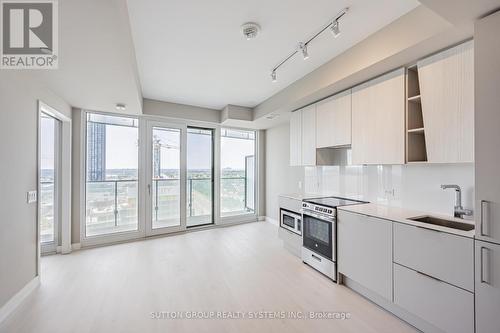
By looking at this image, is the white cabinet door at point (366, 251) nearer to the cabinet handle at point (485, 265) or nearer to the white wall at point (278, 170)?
the cabinet handle at point (485, 265)

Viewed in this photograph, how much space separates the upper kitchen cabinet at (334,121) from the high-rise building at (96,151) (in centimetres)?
396

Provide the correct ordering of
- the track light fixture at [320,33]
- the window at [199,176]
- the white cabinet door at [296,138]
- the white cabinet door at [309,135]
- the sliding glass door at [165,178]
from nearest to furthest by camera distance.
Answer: the track light fixture at [320,33] < the white cabinet door at [309,135] < the white cabinet door at [296,138] < the sliding glass door at [165,178] < the window at [199,176]

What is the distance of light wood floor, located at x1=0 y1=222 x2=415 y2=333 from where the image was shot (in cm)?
197

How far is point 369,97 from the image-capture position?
8.46 ft

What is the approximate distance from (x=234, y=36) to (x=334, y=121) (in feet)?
5.89

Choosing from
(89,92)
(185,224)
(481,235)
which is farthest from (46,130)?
(481,235)

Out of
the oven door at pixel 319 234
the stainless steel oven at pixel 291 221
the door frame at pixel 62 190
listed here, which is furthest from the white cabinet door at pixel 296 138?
the door frame at pixel 62 190

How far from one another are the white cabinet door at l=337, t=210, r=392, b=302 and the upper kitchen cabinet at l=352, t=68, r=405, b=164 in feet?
2.40

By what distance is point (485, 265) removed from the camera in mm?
1478

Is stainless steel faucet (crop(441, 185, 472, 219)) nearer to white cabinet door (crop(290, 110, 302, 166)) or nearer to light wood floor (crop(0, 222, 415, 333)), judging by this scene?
light wood floor (crop(0, 222, 415, 333))

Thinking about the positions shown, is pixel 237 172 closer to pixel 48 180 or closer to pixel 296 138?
pixel 296 138

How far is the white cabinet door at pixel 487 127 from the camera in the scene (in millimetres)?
1435

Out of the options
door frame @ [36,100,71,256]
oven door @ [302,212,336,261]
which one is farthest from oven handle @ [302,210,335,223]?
door frame @ [36,100,71,256]

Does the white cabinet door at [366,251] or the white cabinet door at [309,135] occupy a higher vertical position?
the white cabinet door at [309,135]
